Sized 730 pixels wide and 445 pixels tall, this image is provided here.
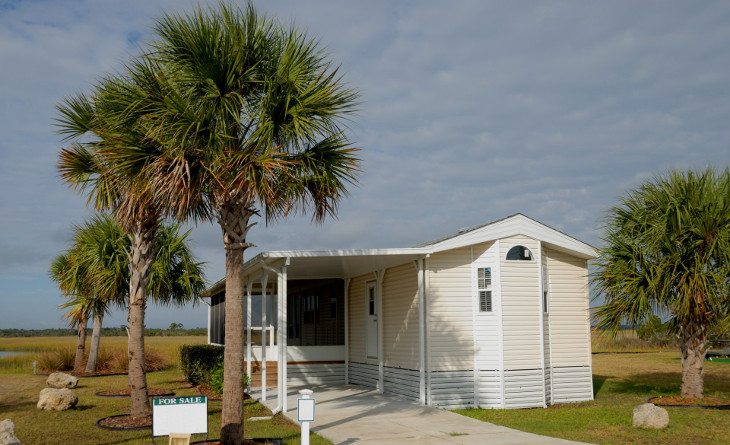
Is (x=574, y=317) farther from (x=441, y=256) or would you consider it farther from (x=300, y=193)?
(x=300, y=193)

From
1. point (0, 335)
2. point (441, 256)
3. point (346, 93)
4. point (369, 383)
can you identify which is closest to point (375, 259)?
point (441, 256)

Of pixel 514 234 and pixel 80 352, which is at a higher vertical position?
pixel 514 234

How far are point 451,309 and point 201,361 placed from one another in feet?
24.2

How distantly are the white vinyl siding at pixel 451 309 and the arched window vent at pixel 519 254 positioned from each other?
25.6 inches

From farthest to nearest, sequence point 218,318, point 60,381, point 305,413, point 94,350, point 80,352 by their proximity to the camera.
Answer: point 218,318 < point 80,352 < point 94,350 < point 60,381 < point 305,413

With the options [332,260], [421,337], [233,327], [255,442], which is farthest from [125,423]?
[421,337]

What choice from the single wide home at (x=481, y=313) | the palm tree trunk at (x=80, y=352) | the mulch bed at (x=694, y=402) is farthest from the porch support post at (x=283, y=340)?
the palm tree trunk at (x=80, y=352)

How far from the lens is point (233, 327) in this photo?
355 inches

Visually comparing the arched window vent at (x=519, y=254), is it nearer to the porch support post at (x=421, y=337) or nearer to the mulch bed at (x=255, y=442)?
the porch support post at (x=421, y=337)

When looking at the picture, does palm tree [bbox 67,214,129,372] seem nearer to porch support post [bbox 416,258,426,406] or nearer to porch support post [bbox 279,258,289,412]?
porch support post [bbox 279,258,289,412]

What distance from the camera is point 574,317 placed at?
14578mm

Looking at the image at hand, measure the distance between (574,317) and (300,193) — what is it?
781 centimetres

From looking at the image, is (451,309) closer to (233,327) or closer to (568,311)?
(568,311)

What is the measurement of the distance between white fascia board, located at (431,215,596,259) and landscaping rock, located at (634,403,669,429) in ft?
14.1
